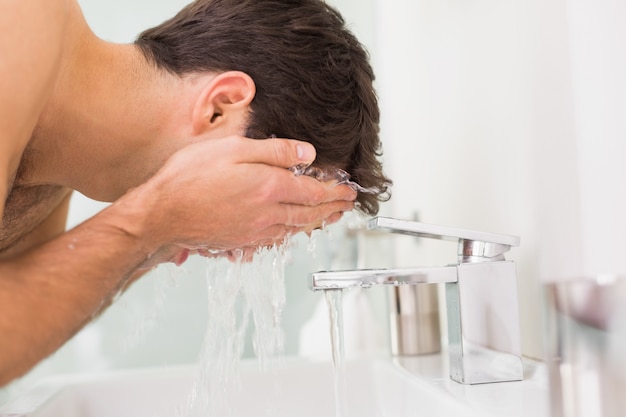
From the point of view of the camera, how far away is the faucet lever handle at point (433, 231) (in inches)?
29.4

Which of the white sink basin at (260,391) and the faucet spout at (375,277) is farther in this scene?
the white sink basin at (260,391)

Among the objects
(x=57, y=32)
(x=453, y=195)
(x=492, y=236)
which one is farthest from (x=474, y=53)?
(x=57, y=32)

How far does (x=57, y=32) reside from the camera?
0.69 metres

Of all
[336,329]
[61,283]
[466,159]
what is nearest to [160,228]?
[61,283]

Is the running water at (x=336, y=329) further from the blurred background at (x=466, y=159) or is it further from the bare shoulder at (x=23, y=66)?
the bare shoulder at (x=23, y=66)

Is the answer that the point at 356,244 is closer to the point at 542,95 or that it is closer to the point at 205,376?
the point at 205,376

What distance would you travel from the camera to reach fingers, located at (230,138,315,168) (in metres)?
0.75

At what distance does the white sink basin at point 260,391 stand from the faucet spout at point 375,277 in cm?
15

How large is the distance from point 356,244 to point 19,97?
834mm

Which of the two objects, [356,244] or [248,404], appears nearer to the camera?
[248,404]

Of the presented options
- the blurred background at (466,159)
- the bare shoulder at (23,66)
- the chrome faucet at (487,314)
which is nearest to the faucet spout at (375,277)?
the chrome faucet at (487,314)

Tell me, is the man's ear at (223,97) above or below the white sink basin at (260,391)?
above

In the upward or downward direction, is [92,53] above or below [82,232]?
above

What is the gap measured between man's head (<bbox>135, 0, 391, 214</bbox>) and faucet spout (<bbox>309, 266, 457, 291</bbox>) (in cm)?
13
